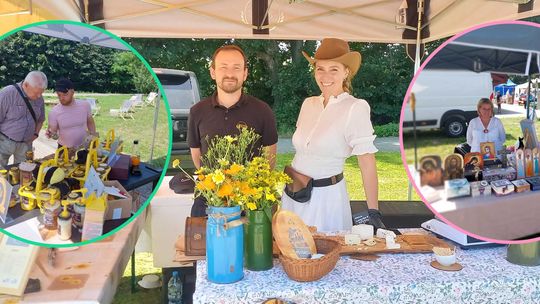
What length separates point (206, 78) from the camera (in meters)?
6.32

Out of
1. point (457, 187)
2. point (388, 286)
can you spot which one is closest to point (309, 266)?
point (388, 286)

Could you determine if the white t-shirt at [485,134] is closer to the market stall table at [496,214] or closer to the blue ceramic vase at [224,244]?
the market stall table at [496,214]

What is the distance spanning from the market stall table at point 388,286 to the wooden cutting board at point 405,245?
0.23 feet

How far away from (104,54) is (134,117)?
203 mm

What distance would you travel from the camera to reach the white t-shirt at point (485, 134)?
1.27 m

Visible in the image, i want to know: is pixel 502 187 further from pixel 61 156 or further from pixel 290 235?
pixel 61 156

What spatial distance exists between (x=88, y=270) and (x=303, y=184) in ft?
2.90

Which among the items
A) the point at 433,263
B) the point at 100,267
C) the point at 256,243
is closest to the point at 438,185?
the point at 433,263

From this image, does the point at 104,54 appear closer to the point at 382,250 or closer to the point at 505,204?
the point at 382,250

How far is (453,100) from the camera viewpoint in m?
1.24

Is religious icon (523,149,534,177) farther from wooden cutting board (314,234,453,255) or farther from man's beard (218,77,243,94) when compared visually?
man's beard (218,77,243,94)

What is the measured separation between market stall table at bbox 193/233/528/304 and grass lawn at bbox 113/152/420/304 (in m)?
0.34

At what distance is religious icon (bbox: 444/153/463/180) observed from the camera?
4.14ft

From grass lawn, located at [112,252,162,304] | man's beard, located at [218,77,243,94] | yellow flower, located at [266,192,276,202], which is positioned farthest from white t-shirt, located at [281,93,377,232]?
grass lawn, located at [112,252,162,304]
